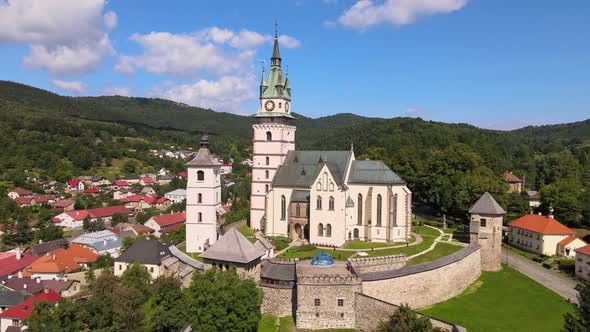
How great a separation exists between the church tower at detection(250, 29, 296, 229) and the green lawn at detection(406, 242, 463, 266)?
19.2 metres

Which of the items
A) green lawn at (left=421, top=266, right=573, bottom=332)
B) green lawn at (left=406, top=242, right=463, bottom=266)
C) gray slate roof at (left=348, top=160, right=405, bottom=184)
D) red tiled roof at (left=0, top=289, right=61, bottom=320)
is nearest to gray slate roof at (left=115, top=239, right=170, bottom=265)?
red tiled roof at (left=0, top=289, right=61, bottom=320)

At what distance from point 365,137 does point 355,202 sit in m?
76.1

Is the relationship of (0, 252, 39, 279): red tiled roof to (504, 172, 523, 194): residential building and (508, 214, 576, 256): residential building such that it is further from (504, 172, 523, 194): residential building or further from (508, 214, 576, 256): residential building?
(504, 172, 523, 194): residential building

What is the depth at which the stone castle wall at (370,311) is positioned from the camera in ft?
98.4

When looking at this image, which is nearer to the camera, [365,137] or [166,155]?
[365,137]

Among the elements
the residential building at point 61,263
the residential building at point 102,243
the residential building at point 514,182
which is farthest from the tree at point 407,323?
the residential building at point 514,182

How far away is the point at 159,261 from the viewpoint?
4569 cm

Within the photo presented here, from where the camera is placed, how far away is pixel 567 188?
6469 centimetres

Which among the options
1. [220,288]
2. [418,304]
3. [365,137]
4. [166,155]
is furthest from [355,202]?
[166,155]

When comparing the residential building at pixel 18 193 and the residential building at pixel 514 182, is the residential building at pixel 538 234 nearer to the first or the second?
the residential building at pixel 514 182

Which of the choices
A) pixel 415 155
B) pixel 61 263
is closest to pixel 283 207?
pixel 61 263

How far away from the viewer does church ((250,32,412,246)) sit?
4547 centimetres

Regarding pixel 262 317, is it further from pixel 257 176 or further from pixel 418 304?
pixel 257 176

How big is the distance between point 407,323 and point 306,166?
86.1 feet
